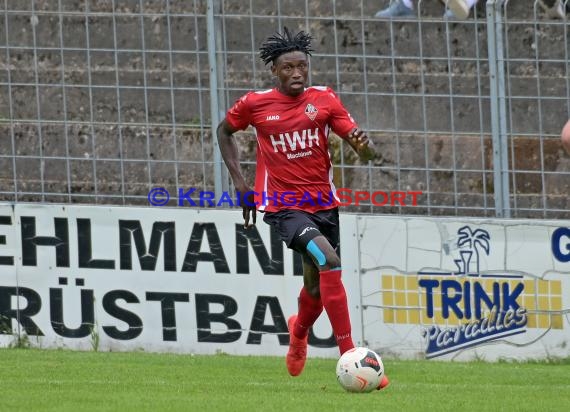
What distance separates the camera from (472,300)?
1215 cm

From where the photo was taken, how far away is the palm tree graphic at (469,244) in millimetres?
12117

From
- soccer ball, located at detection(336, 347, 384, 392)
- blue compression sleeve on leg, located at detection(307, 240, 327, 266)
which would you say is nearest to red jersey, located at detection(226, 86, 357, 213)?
blue compression sleeve on leg, located at detection(307, 240, 327, 266)

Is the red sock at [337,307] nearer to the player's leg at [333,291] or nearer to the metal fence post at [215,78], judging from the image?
the player's leg at [333,291]

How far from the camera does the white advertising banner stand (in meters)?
12.1

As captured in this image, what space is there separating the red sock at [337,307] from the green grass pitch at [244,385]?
1.00 feet

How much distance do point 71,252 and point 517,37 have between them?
13.4 feet

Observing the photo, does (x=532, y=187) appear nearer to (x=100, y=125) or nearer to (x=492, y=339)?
(x=492, y=339)

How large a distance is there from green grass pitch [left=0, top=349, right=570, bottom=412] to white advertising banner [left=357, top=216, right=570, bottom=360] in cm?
27

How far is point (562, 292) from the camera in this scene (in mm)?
A: 12031

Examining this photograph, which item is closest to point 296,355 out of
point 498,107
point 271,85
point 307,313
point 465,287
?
point 307,313

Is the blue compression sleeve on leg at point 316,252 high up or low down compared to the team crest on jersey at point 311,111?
down

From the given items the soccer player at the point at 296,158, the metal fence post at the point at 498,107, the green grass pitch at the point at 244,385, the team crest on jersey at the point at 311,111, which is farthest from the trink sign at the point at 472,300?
the team crest on jersey at the point at 311,111

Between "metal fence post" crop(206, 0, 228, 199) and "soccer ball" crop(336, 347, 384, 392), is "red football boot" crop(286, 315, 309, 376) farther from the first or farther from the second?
"metal fence post" crop(206, 0, 228, 199)

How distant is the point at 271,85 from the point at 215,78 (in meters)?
0.58
